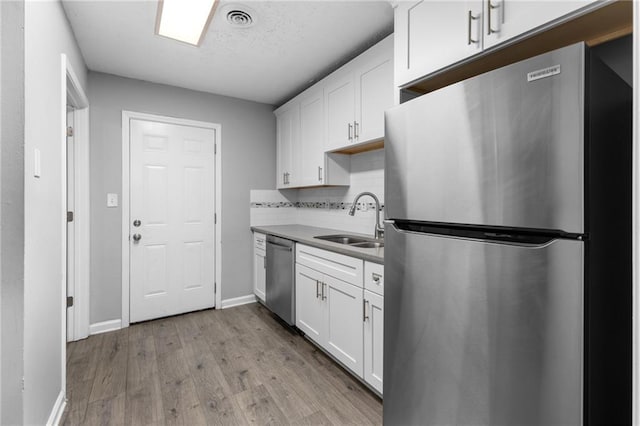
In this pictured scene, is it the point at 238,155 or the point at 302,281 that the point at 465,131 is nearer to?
the point at 302,281

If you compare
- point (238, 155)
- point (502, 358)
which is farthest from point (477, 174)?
point (238, 155)

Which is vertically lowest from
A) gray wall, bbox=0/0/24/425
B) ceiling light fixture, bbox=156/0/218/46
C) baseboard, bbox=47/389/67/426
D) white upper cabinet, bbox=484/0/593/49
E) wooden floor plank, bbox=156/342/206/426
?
wooden floor plank, bbox=156/342/206/426

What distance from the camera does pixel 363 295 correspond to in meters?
1.83

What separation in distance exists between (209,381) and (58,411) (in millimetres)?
758

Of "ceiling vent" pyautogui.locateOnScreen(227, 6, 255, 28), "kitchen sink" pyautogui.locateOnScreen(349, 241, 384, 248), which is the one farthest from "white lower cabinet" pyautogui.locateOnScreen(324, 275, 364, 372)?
"ceiling vent" pyautogui.locateOnScreen(227, 6, 255, 28)

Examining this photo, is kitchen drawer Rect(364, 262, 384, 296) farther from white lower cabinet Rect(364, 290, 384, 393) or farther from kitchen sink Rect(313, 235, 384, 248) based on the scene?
kitchen sink Rect(313, 235, 384, 248)

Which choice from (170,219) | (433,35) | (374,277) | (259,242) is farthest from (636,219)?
(170,219)

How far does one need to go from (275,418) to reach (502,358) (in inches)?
48.6

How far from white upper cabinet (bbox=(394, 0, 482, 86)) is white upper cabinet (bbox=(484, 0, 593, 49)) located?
0.04 m

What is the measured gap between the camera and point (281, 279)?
2824 millimetres

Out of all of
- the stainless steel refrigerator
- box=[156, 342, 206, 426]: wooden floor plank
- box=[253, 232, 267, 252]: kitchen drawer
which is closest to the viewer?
the stainless steel refrigerator

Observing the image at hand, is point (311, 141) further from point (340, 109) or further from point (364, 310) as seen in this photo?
point (364, 310)

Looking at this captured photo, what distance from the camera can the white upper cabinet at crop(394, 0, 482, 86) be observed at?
1.21 metres

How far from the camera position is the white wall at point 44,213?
4.17 ft
